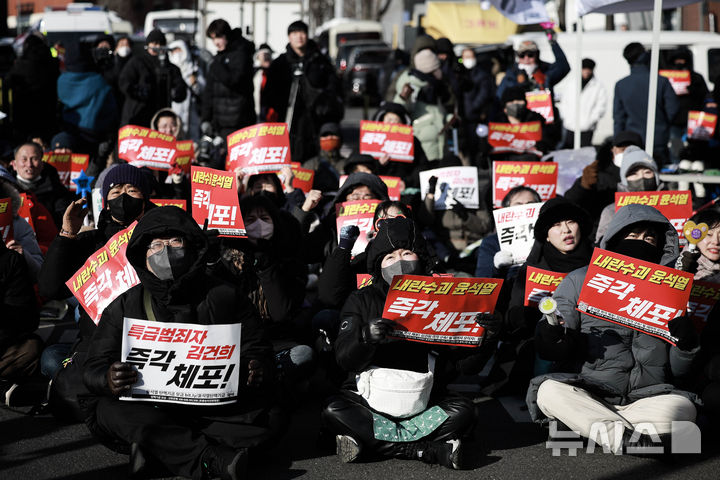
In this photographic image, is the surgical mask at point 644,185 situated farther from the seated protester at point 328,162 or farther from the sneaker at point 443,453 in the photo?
the sneaker at point 443,453

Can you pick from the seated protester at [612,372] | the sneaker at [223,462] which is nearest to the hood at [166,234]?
the sneaker at [223,462]

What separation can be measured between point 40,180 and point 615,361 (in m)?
5.06

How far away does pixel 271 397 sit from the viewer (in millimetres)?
4871

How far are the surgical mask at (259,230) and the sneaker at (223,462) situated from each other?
188 cm

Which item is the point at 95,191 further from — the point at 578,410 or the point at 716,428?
the point at 716,428

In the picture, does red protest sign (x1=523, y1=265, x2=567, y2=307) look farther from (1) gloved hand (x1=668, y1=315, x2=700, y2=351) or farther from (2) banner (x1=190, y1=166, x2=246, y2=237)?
(2) banner (x1=190, y1=166, x2=246, y2=237)

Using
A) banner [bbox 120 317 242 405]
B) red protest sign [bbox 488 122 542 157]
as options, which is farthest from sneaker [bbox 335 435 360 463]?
red protest sign [bbox 488 122 542 157]

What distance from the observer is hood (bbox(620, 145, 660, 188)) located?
800cm

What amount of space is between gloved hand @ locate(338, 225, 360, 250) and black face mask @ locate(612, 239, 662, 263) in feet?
4.84

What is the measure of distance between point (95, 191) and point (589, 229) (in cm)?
337

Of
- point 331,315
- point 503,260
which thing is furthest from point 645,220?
point 331,315

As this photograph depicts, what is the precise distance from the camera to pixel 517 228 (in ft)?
22.9

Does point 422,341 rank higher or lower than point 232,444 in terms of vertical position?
higher

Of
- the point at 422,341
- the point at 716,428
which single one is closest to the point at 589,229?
the point at 716,428
